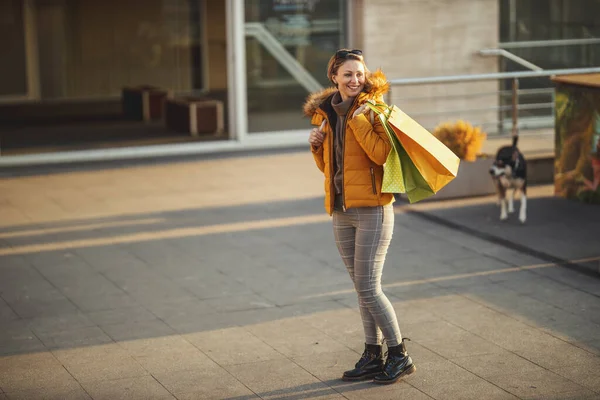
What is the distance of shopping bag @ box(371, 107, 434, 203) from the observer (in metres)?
5.85

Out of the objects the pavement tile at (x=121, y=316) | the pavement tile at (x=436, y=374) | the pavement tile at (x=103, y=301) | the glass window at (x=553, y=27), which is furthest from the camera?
the glass window at (x=553, y=27)

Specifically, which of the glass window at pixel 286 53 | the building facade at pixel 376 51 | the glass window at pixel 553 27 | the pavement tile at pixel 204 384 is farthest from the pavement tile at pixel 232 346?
the glass window at pixel 553 27

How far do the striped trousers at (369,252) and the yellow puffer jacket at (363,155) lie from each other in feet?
0.29

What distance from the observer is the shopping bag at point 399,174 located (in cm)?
585

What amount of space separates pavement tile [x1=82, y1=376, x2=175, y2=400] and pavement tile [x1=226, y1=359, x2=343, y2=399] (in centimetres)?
50

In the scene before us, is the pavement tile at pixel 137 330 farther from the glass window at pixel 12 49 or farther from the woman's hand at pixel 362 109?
the glass window at pixel 12 49

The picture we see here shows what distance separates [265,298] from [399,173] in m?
2.51

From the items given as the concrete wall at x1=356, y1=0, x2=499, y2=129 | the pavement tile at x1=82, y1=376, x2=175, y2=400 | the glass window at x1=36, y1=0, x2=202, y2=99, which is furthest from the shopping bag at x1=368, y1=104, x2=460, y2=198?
the glass window at x1=36, y1=0, x2=202, y2=99

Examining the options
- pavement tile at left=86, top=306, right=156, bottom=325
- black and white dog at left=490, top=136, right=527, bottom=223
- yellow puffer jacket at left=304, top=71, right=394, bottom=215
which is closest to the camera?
yellow puffer jacket at left=304, top=71, right=394, bottom=215

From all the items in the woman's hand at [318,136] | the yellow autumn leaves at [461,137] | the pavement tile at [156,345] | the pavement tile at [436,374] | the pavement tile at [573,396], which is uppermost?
the woman's hand at [318,136]

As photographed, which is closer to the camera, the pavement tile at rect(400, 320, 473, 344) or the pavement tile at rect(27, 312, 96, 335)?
the pavement tile at rect(400, 320, 473, 344)

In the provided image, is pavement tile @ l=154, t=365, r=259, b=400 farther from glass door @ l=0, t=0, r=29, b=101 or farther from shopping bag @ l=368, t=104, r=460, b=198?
glass door @ l=0, t=0, r=29, b=101

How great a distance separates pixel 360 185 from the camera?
19.3 ft

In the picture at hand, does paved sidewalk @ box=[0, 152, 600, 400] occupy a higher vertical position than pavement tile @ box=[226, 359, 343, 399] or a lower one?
higher
